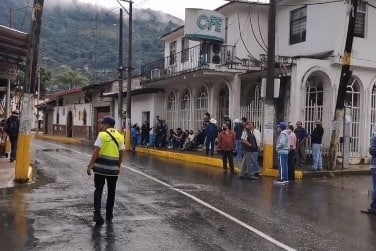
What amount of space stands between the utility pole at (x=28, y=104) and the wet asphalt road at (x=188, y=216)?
0.51 m

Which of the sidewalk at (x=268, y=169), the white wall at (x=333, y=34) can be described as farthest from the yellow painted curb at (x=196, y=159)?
the white wall at (x=333, y=34)

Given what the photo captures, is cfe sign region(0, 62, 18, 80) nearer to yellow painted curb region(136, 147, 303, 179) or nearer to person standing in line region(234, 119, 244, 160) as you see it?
yellow painted curb region(136, 147, 303, 179)

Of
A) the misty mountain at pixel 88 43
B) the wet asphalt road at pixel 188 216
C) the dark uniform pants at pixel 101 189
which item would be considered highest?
the misty mountain at pixel 88 43

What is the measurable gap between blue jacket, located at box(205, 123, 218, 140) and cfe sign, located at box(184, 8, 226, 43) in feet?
12.6

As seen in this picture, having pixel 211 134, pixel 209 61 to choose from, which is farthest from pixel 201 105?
pixel 211 134

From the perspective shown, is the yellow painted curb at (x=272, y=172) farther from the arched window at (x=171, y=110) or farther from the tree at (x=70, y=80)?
the tree at (x=70, y=80)

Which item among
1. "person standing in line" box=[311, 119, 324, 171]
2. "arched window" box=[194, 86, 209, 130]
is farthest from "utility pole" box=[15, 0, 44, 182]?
"arched window" box=[194, 86, 209, 130]

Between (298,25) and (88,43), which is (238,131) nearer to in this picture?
(298,25)

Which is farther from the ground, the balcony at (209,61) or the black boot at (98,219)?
the balcony at (209,61)

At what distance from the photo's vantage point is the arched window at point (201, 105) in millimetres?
26888

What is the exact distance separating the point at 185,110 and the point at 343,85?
13540 millimetres

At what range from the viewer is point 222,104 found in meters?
26.0

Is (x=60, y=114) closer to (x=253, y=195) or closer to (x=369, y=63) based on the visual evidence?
(x=369, y=63)

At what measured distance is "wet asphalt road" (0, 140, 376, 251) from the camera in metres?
7.11
